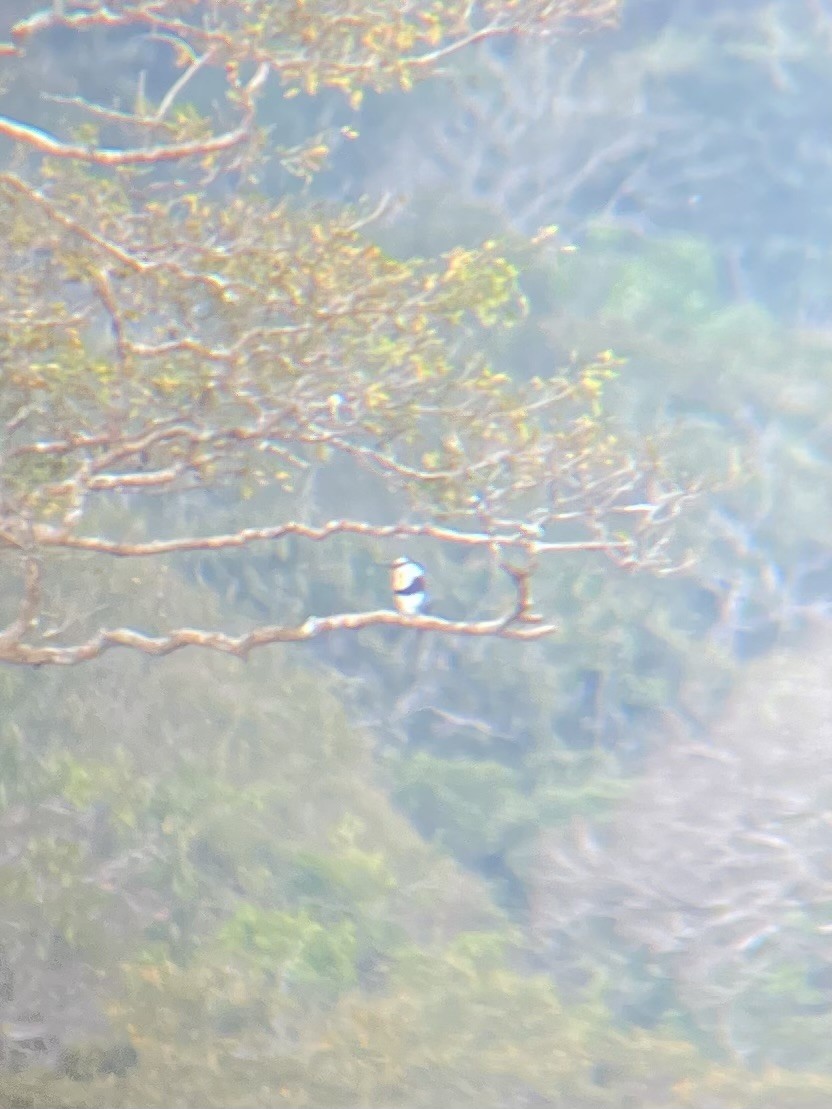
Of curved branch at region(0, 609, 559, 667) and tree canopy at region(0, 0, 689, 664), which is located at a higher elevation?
tree canopy at region(0, 0, 689, 664)

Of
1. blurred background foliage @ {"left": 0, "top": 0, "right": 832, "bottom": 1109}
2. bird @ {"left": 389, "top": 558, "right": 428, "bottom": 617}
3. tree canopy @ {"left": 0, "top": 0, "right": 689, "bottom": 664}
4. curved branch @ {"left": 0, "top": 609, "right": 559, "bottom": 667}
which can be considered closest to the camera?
curved branch @ {"left": 0, "top": 609, "right": 559, "bottom": 667}

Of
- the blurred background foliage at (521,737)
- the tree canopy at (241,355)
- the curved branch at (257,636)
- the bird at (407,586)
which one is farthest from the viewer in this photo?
the blurred background foliage at (521,737)

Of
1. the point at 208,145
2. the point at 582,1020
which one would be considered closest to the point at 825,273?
the point at 582,1020

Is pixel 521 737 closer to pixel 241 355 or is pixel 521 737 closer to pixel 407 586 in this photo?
pixel 407 586

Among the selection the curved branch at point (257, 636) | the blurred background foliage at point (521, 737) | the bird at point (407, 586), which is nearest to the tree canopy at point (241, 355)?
the curved branch at point (257, 636)

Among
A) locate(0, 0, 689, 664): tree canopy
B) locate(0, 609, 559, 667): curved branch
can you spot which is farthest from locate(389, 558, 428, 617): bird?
locate(0, 609, 559, 667): curved branch

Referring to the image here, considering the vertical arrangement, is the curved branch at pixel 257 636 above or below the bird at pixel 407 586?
below

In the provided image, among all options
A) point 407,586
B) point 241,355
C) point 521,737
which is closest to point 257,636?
point 407,586

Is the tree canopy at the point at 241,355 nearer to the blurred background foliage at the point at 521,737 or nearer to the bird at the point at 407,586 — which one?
the bird at the point at 407,586

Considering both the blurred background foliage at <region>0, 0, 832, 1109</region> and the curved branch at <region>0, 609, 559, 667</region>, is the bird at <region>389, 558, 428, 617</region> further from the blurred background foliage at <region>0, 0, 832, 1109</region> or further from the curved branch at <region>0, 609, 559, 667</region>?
the blurred background foliage at <region>0, 0, 832, 1109</region>
